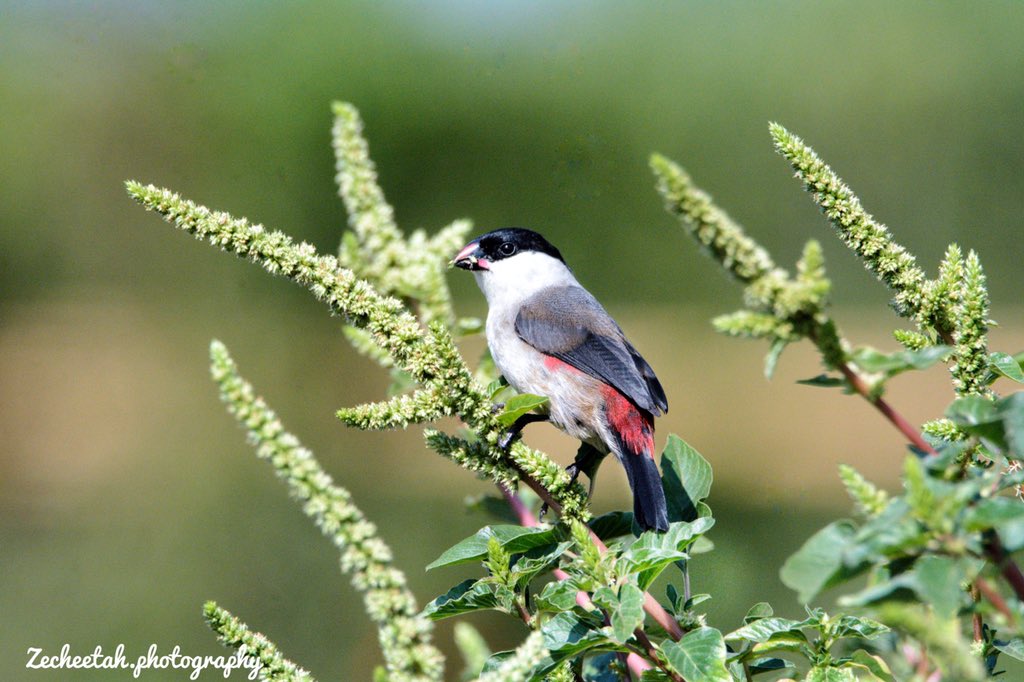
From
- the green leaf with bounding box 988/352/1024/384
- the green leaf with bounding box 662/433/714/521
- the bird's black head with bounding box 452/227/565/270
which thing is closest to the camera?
the green leaf with bounding box 988/352/1024/384

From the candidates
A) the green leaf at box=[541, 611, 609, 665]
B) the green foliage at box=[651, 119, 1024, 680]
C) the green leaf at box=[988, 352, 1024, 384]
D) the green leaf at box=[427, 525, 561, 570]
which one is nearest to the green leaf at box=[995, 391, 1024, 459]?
the green foliage at box=[651, 119, 1024, 680]

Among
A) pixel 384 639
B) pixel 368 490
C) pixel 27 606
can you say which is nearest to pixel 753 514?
pixel 368 490

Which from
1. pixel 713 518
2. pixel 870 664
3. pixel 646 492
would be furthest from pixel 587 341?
pixel 870 664

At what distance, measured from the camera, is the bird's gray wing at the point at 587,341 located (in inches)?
113

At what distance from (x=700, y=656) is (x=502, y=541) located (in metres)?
0.33

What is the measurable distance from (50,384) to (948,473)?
1059cm

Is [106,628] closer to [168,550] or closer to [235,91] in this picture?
[168,550]

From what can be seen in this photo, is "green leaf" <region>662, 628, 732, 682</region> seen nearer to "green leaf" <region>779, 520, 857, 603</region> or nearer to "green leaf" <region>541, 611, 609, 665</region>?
"green leaf" <region>541, 611, 609, 665</region>

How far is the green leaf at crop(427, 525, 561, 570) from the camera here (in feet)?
4.46

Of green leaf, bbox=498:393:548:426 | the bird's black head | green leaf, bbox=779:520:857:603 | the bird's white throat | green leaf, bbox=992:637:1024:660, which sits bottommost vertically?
green leaf, bbox=992:637:1024:660

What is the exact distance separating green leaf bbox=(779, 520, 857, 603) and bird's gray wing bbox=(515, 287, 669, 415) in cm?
187

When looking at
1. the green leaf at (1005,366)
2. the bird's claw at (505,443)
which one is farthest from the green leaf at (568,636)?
the green leaf at (1005,366)

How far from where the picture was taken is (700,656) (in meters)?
1.17

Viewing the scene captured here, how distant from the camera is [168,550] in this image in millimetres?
7320
